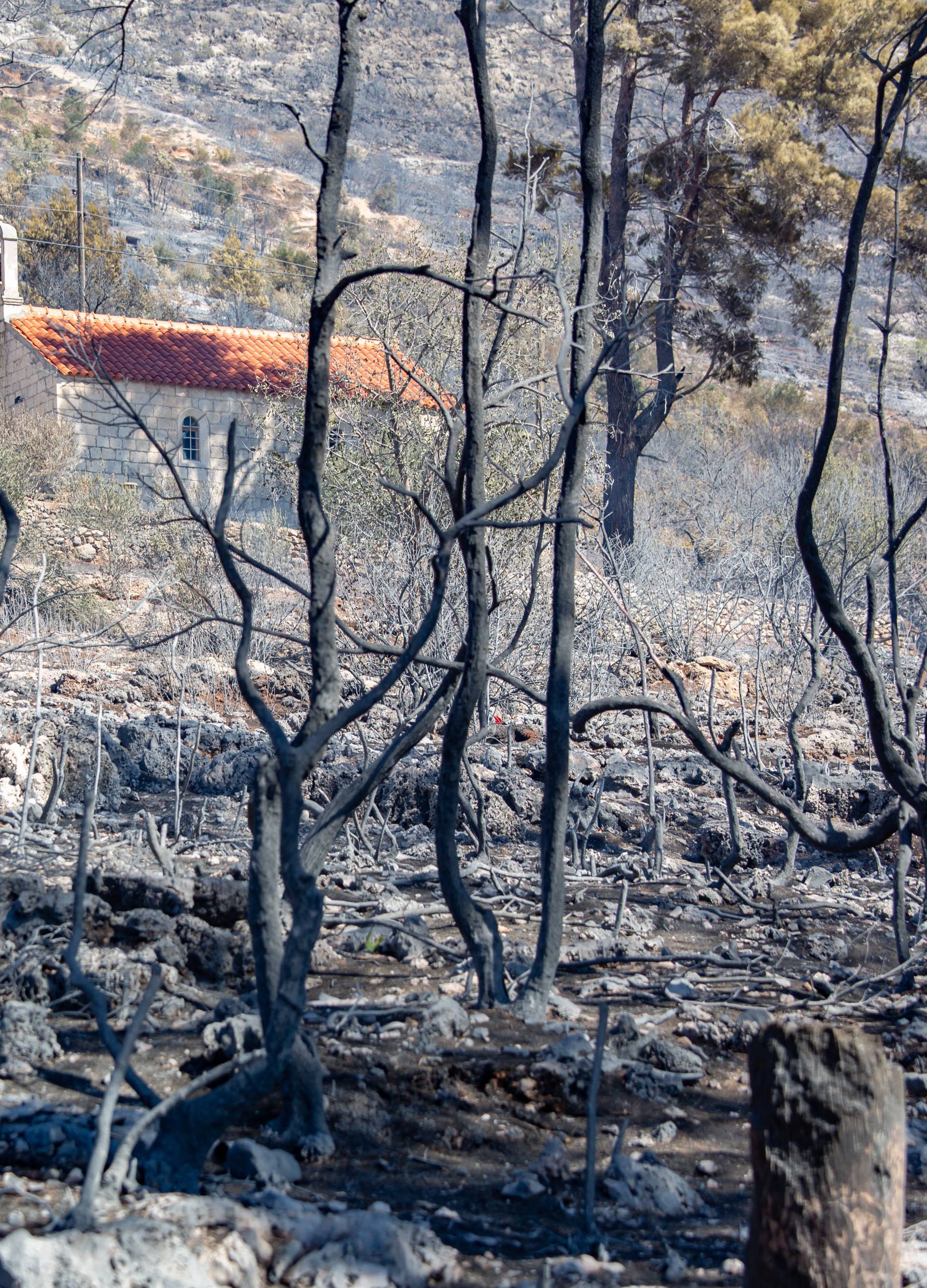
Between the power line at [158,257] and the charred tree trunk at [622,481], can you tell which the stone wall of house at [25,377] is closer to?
the power line at [158,257]

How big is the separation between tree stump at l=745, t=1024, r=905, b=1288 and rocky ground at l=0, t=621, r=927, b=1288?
39 cm

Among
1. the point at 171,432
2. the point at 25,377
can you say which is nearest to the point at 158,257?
the point at 25,377

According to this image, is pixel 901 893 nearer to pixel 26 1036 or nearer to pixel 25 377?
pixel 26 1036

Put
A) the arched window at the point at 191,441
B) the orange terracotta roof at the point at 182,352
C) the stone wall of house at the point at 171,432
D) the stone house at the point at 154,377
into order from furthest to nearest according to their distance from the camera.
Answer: the arched window at the point at 191,441
the orange terracotta roof at the point at 182,352
the stone house at the point at 154,377
the stone wall of house at the point at 171,432

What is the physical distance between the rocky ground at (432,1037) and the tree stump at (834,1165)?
0.39 m

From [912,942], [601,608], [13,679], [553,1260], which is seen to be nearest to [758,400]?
[601,608]

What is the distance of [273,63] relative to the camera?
62.9 meters

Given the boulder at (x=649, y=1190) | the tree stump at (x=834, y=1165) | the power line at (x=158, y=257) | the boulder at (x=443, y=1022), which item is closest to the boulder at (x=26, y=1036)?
the boulder at (x=443, y=1022)

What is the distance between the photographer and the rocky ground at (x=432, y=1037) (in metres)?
2.05

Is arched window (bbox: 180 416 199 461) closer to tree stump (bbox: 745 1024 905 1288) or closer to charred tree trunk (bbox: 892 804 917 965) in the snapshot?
charred tree trunk (bbox: 892 804 917 965)

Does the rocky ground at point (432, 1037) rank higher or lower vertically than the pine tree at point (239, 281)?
lower

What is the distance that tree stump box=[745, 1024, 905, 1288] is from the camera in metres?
1.77

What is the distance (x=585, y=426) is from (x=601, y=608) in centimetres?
744

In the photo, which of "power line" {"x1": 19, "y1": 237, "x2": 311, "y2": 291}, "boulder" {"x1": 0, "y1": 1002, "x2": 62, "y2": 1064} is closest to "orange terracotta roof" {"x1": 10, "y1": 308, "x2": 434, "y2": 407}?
"power line" {"x1": 19, "y1": 237, "x2": 311, "y2": 291}
